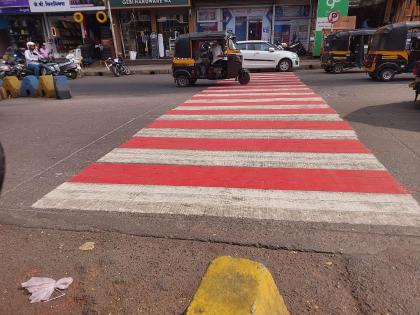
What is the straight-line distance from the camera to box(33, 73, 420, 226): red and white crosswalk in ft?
12.9

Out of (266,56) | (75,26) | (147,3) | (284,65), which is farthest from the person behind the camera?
(75,26)

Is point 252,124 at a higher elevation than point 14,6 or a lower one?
lower

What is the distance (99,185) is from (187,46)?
34.5ft

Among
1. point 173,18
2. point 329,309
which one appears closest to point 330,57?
point 173,18

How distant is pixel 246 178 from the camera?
4.80m

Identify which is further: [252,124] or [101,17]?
[101,17]

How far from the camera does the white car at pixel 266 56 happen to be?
18.4 m

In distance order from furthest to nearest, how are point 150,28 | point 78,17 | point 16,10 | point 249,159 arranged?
point 150,28 → point 78,17 → point 16,10 → point 249,159

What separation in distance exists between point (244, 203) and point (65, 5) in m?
25.8

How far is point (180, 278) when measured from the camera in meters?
2.89

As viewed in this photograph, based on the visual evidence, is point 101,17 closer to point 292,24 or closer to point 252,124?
point 292,24

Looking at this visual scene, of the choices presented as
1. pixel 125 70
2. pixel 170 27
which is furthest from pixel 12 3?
pixel 170 27

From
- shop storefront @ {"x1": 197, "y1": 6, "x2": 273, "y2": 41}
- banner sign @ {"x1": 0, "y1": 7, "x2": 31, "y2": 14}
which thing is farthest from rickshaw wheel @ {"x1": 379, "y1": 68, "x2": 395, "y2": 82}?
banner sign @ {"x1": 0, "y1": 7, "x2": 31, "y2": 14}

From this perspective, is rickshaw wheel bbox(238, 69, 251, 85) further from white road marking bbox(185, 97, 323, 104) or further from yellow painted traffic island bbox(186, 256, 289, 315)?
yellow painted traffic island bbox(186, 256, 289, 315)
